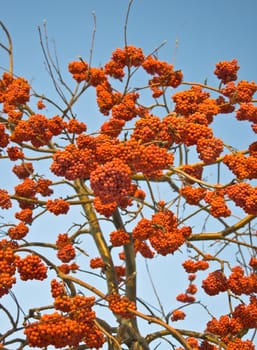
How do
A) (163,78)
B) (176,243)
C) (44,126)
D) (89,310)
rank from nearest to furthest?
(89,310) → (176,243) → (44,126) → (163,78)

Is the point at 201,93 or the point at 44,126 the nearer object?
the point at 44,126

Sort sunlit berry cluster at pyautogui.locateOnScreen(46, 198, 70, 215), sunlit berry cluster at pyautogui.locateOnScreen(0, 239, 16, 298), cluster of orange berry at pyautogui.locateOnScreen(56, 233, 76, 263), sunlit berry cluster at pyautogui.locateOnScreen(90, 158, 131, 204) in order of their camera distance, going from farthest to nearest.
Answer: cluster of orange berry at pyautogui.locateOnScreen(56, 233, 76, 263) < sunlit berry cluster at pyautogui.locateOnScreen(46, 198, 70, 215) < sunlit berry cluster at pyautogui.locateOnScreen(0, 239, 16, 298) < sunlit berry cluster at pyautogui.locateOnScreen(90, 158, 131, 204)

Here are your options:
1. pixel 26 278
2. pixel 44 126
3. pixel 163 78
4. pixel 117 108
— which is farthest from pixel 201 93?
pixel 26 278

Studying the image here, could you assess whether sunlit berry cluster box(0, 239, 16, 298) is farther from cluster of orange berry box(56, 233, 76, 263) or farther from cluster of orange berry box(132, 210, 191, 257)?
cluster of orange berry box(56, 233, 76, 263)

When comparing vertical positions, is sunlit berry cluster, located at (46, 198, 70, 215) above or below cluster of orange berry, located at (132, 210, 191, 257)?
above

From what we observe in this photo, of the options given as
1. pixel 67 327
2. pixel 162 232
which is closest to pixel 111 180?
pixel 67 327

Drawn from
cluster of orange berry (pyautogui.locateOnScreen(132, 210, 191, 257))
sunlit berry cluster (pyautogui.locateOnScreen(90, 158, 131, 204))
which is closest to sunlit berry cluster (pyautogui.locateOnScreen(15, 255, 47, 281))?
sunlit berry cluster (pyautogui.locateOnScreen(90, 158, 131, 204))

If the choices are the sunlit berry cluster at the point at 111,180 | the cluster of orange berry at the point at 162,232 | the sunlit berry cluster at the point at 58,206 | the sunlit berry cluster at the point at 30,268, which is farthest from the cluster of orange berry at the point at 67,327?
the sunlit berry cluster at the point at 58,206

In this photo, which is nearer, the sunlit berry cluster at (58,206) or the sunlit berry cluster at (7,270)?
the sunlit berry cluster at (7,270)

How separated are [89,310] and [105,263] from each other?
315 cm

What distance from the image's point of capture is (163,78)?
22.1ft

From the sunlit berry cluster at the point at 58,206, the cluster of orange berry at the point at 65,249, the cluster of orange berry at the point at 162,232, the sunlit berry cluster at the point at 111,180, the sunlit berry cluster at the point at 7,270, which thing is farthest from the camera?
the cluster of orange berry at the point at 65,249

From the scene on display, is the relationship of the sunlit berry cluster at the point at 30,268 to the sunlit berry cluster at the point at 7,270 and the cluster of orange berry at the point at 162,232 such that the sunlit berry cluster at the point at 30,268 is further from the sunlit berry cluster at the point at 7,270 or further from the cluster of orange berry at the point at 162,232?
the cluster of orange berry at the point at 162,232

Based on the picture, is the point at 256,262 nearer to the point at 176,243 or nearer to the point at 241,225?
the point at 241,225
